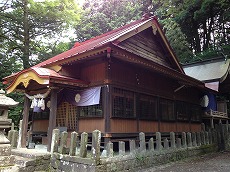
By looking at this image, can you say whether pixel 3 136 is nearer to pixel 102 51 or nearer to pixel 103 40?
pixel 102 51

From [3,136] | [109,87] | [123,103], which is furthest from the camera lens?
[123,103]

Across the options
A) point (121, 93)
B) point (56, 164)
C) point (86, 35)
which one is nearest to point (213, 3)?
point (86, 35)

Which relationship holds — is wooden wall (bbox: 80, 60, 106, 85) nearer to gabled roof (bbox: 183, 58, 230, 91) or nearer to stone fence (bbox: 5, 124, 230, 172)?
stone fence (bbox: 5, 124, 230, 172)

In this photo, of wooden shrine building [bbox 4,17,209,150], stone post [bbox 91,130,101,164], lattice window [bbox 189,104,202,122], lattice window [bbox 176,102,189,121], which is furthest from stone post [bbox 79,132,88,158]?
lattice window [bbox 189,104,202,122]

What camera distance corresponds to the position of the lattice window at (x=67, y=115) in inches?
396

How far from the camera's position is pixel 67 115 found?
10406 millimetres

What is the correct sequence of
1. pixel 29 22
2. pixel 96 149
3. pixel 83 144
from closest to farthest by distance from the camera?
pixel 96 149, pixel 83 144, pixel 29 22

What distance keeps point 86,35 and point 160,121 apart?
66.6ft

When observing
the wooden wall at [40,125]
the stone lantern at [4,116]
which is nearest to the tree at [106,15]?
the wooden wall at [40,125]

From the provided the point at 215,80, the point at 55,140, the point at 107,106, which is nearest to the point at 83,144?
the point at 55,140

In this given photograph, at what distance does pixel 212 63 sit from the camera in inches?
786

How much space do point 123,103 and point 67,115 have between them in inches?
119

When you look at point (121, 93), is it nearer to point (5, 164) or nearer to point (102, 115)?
point (102, 115)

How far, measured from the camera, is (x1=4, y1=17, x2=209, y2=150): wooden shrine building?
8398mm
